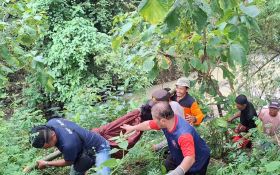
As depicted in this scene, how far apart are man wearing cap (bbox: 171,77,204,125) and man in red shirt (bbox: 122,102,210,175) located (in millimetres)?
1108

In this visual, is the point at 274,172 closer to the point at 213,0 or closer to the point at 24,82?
the point at 213,0

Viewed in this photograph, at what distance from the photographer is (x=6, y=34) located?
3.54m

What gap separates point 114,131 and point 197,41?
151 cm

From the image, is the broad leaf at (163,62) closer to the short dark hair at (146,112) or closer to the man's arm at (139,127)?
the man's arm at (139,127)

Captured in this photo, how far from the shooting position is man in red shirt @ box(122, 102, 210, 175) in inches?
134

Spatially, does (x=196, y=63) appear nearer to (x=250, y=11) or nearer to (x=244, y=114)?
(x=244, y=114)

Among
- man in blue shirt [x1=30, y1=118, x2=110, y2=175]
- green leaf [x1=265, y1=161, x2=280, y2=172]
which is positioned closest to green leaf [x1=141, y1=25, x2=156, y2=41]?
man in blue shirt [x1=30, y1=118, x2=110, y2=175]

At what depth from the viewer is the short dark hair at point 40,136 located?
355 cm

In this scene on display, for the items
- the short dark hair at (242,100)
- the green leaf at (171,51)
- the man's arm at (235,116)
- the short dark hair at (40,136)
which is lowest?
the man's arm at (235,116)

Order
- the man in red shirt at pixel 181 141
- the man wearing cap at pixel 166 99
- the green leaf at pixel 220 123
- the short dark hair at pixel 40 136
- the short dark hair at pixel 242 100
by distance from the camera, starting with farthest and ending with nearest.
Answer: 1. the short dark hair at pixel 242 100
2. the green leaf at pixel 220 123
3. the man wearing cap at pixel 166 99
4. the short dark hair at pixel 40 136
5. the man in red shirt at pixel 181 141

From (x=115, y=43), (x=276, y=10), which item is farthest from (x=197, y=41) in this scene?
(x=276, y=10)

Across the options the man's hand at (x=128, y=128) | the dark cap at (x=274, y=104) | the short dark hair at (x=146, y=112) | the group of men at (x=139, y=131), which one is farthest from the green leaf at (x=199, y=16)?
the dark cap at (x=274, y=104)

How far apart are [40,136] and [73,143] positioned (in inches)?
14.4

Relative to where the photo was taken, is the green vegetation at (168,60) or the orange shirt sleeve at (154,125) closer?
the green vegetation at (168,60)
